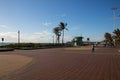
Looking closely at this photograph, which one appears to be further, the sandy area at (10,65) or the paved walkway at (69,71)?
the sandy area at (10,65)

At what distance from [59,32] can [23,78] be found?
94.2m

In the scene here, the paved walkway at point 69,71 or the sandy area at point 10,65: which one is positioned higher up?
the sandy area at point 10,65

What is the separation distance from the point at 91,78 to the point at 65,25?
3661 inches

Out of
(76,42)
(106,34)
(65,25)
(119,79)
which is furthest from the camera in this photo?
(106,34)

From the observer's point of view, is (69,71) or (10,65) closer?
(69,71)

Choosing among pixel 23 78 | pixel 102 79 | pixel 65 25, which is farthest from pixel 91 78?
pixel 65 25

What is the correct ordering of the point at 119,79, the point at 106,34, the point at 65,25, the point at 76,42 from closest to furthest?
the point at 119,79 → the point at 65,25 → the point at 76,42 → the point at 106,34

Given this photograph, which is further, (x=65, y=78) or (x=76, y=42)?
(x=76, y=42)

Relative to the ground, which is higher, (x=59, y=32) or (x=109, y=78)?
(x=59, y=32)

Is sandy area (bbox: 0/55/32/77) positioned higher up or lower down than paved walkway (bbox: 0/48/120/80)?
higher up

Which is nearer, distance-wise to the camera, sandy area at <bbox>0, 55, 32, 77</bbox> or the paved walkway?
the paved walkway

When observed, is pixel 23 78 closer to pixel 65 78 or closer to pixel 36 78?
pixel 36 78

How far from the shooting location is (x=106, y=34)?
136 meters

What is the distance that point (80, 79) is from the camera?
8.91 meters
